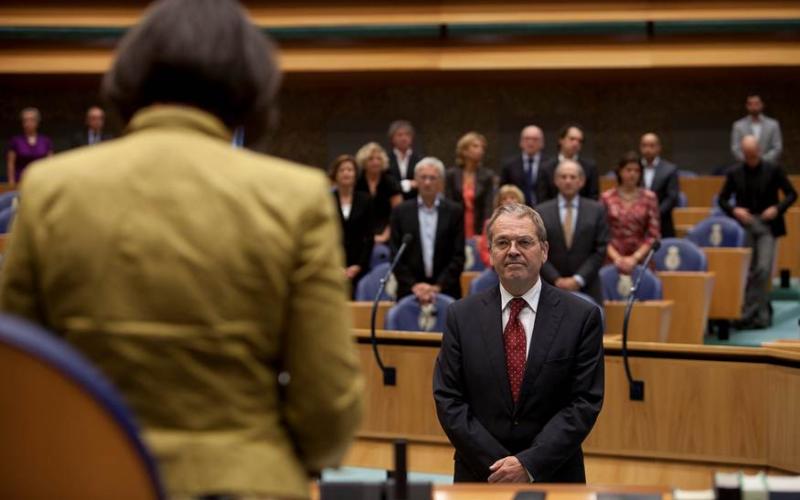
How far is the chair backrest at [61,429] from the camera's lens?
→ 1.20 m

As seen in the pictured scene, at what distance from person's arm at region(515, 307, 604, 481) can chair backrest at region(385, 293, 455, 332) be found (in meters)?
2.61

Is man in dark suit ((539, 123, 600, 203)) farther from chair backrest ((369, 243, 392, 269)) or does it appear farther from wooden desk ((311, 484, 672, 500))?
wooden desk ((311, 484, 672, 500))

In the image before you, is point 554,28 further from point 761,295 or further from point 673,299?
point 673,299

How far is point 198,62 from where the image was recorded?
144 cm

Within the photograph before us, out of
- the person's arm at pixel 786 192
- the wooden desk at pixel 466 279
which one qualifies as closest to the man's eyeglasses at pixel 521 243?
the wooden desk at pixel 466 279

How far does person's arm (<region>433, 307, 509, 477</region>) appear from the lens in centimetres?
350

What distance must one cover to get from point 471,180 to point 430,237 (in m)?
1.51

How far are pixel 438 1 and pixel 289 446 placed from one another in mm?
11014

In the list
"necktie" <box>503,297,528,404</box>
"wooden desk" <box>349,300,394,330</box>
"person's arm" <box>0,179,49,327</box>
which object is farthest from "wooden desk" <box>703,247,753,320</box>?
"person's arm" <box>0,179,49,327</box>

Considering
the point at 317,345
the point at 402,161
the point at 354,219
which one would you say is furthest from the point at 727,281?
the point at 317,345

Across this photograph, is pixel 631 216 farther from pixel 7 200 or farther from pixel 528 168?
pixel 7 200

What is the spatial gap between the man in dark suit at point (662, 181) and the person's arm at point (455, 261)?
2.42 meters

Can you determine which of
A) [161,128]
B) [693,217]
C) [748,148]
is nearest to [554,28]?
[693,217]

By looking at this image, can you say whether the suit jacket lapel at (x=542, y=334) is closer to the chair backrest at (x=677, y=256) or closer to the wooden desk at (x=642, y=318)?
the wooden desk at (x=642, y=318)
